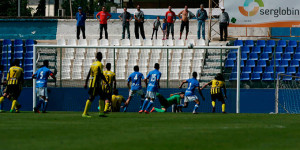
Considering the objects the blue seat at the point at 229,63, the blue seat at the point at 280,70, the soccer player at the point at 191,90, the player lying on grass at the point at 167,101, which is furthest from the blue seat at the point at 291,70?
the player lying on grass at the point at 167,101

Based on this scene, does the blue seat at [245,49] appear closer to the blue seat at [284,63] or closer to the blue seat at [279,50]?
the blue seat at [279,50]

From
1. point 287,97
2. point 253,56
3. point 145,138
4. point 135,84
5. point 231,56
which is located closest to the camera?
point 145,138

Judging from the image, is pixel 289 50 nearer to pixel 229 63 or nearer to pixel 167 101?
pixel 229 63

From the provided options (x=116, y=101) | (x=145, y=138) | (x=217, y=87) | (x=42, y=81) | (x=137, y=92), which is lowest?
(x=145, y=138)

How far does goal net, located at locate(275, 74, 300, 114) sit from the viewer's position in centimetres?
2511

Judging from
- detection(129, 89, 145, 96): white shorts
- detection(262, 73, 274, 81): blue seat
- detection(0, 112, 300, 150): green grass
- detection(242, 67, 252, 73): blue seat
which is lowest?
detection(0, 112, 300, 150): green grass

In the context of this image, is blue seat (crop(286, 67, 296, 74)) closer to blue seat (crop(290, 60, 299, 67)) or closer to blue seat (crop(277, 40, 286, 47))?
blue seat (crop(290, 60, 299, 67))

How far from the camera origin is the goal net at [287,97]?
25109mm

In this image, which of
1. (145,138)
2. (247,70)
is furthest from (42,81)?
(145,138)

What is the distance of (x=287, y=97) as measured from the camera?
25.4 m

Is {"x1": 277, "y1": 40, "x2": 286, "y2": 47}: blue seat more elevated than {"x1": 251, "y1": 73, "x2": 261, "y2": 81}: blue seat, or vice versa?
{"x1": 277, "y1": 40, "x2": 286, "y2": 47}: blue seat

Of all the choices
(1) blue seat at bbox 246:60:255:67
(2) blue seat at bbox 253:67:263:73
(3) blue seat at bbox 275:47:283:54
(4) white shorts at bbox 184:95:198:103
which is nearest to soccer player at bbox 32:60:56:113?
(4) white shorts at bbox 184:95:198:103

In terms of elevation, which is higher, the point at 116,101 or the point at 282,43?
the point at 282,43

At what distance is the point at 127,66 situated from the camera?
81.9ft
